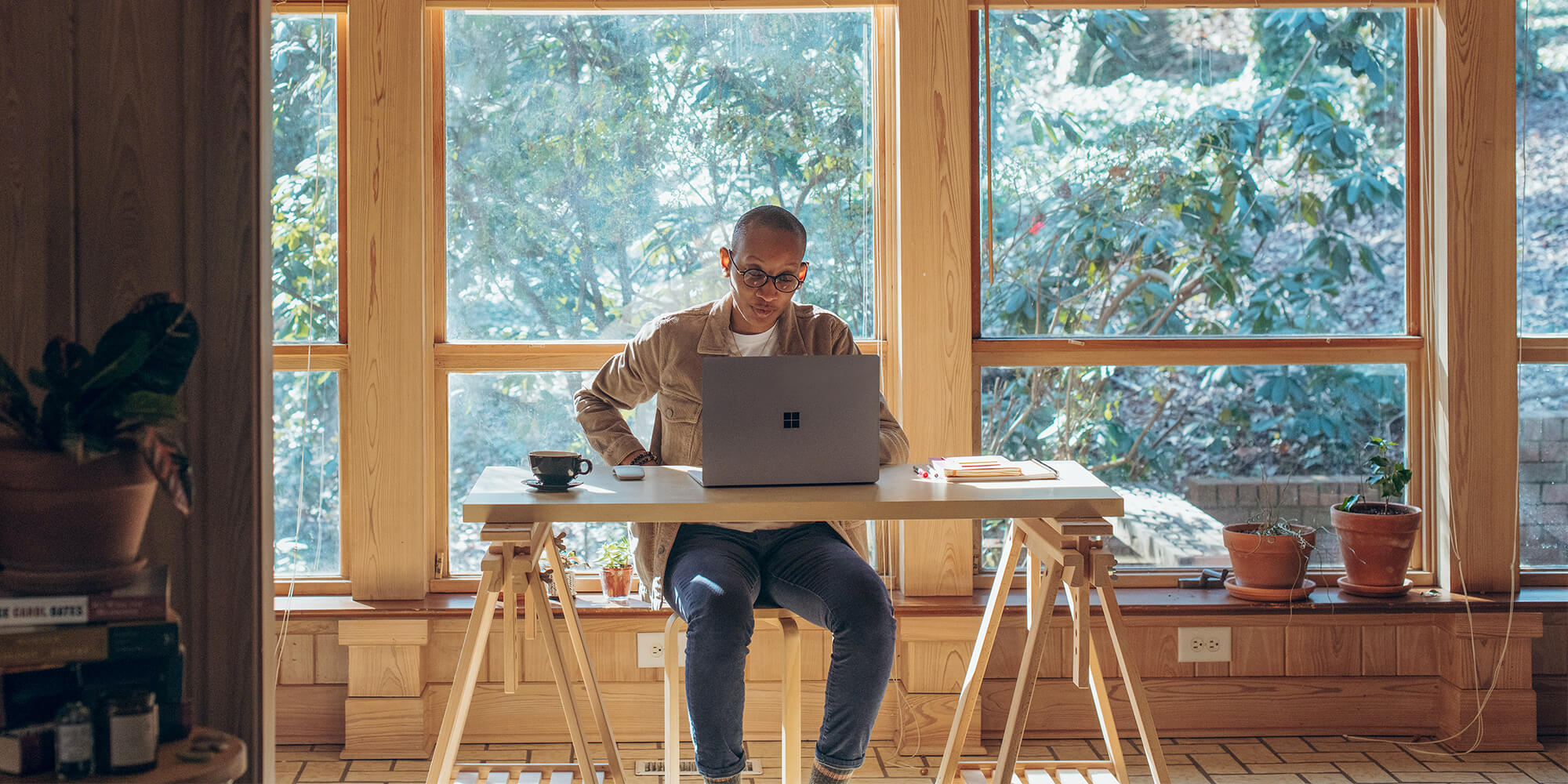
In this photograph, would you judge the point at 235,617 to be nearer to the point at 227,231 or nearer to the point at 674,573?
the point at 227,231

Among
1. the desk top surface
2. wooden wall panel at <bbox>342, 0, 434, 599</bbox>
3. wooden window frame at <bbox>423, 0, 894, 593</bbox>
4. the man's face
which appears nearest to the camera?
the desk top surface

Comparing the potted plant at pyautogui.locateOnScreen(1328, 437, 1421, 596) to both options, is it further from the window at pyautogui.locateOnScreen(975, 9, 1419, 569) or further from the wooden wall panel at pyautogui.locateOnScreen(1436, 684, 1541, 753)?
the wooden wall panel at pyautogui.locateOnScreen(1436, 684, 1541, 753)

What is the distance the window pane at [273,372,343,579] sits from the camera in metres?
3.02

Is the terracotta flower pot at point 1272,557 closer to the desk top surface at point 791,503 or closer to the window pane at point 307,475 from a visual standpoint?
the desk top surface at point 791,503

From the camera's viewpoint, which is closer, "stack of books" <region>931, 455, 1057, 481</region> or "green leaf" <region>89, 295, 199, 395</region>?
"green leaf" <region>89, 295, 199, 395</region>

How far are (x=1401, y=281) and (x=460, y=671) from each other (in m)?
2.53

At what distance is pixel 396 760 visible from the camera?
2.88 meters

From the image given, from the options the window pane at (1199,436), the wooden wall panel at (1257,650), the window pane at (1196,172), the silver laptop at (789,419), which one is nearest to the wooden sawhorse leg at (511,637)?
the silver laptop at (789,419)

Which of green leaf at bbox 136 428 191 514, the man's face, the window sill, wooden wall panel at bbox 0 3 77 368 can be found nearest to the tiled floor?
the window sill

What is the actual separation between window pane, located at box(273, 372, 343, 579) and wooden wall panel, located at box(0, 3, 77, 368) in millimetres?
1848

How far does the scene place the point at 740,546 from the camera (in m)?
2.39

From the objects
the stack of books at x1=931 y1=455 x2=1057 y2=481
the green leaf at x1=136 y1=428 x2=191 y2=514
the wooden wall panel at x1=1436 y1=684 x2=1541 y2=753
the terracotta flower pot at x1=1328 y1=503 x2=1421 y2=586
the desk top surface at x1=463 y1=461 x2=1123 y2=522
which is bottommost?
the wooden wall panel at x1=1436 y1=684 x2=1541 y2=753

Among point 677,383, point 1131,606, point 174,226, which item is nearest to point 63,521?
point 174,226

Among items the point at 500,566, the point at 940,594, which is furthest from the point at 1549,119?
the point at 500,566
